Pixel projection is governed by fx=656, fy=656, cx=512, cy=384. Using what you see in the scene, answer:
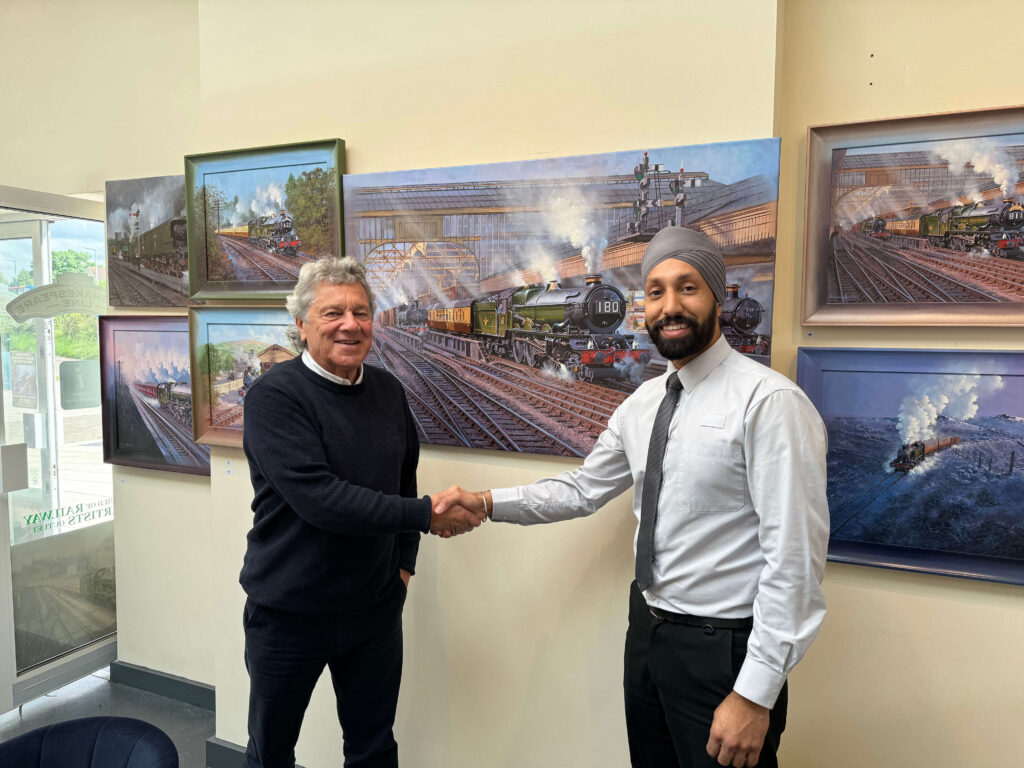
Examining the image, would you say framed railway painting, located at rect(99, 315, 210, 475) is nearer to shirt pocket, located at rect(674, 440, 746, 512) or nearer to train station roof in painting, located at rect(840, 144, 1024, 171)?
shirt pocket, located at rect(674, 440, 746, 512)

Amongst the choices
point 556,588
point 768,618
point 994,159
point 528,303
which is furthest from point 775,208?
point 556,588

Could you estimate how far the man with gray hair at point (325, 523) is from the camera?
1720mm

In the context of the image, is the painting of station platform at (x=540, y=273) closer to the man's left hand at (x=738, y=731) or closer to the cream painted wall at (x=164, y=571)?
the man's left hand at (x=738, y=731)

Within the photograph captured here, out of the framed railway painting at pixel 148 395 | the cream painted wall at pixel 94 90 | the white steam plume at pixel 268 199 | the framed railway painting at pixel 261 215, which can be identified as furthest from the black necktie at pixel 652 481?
the cream painted wall at pixel 94 90

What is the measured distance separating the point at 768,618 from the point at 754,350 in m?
0.75

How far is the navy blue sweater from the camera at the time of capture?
170 centimetres

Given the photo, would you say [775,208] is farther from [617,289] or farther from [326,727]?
[326,727]

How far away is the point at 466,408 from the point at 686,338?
35.7 inches

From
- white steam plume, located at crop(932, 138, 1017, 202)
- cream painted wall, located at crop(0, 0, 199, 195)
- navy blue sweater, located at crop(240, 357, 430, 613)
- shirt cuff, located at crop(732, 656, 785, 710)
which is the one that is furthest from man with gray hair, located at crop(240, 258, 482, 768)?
cream painted wall, located at crop(0, 0, 199, 195)

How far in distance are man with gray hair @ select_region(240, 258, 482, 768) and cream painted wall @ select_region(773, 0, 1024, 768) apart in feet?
3.71

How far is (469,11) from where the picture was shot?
6.94 feet

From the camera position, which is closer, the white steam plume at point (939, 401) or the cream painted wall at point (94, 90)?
the white steam plume at point (939, 401)

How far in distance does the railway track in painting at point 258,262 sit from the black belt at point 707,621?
1702 mm

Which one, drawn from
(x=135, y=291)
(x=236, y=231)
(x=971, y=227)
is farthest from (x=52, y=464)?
(x=971, y=227)
